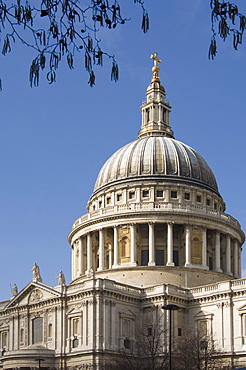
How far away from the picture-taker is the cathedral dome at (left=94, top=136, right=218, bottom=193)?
10138cm

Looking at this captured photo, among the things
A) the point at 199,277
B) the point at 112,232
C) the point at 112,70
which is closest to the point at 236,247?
the point at 199,277

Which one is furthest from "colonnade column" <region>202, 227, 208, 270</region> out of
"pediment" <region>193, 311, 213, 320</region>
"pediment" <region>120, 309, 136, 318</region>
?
"pediment" <region>120, 309, 136, 318</region>

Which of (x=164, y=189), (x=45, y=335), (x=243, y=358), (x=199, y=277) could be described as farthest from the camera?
(x=164, y=189)

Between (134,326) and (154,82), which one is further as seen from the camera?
(154,82)

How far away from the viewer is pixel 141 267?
91.5 meters

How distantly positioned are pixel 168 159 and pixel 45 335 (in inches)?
1259

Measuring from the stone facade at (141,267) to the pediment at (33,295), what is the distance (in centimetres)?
14

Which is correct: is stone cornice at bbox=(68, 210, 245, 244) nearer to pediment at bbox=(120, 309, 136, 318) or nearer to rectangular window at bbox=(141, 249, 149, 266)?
rectangular window at bbox=(141, 249, 149, 266)

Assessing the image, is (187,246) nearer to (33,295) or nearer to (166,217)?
(166,217)

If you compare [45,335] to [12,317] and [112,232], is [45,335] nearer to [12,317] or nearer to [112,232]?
[12,317]

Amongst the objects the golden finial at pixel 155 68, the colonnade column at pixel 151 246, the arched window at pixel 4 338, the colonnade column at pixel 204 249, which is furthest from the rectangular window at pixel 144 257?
the golden finial at pixel 155 68

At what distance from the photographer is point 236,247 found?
101438 millimetres

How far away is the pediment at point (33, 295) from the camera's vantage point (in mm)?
85938

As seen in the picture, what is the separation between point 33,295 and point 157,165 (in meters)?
26.4
